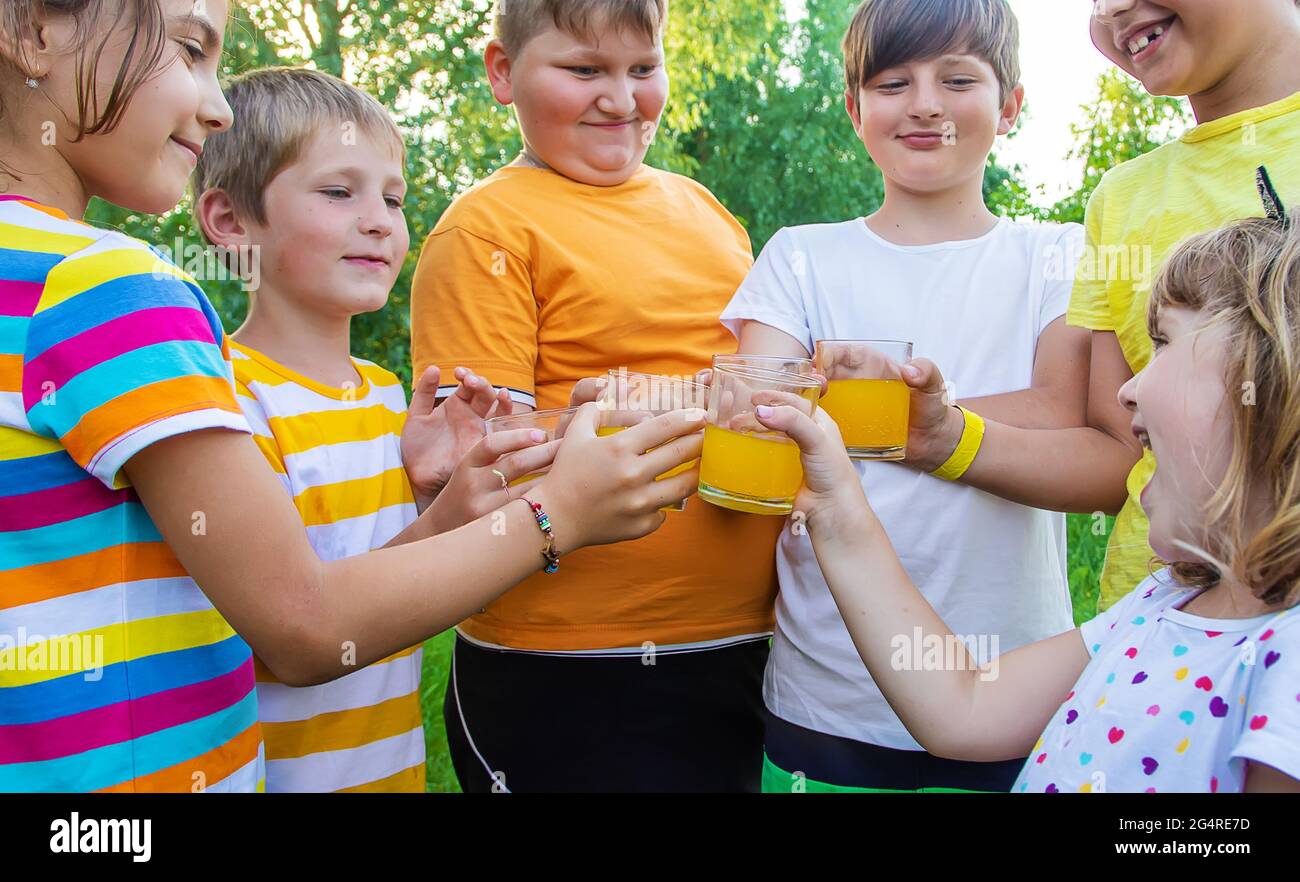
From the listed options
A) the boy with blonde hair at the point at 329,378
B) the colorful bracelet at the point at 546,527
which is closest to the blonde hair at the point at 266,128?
the boy with blonde hair at the point at 329,378

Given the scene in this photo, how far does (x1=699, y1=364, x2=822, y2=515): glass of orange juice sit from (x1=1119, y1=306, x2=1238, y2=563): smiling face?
0.55 metres

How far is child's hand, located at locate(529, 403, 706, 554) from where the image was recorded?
5.97 ft

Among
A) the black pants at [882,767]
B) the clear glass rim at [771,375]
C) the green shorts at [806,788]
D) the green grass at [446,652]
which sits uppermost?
the clear glass rim at [771,375]

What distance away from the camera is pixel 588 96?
2.44 metres

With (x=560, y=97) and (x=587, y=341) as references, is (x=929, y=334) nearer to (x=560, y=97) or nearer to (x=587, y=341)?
(x=587, y=341)

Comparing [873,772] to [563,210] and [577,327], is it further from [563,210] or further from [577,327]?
[563,210]

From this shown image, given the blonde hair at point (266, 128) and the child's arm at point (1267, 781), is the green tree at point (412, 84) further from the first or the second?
the child's arm at point (1267, 781)

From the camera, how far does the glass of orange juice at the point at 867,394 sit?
203 cm

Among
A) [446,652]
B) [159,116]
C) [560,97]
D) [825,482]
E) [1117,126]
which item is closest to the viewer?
[159,116]

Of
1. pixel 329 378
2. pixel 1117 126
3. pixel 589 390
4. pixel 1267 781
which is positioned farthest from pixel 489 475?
pixel 1117 126

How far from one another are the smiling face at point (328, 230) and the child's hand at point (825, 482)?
1056 millimetres

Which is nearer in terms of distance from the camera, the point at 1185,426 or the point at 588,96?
the point at 1185,426

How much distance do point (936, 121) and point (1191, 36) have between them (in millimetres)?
521
